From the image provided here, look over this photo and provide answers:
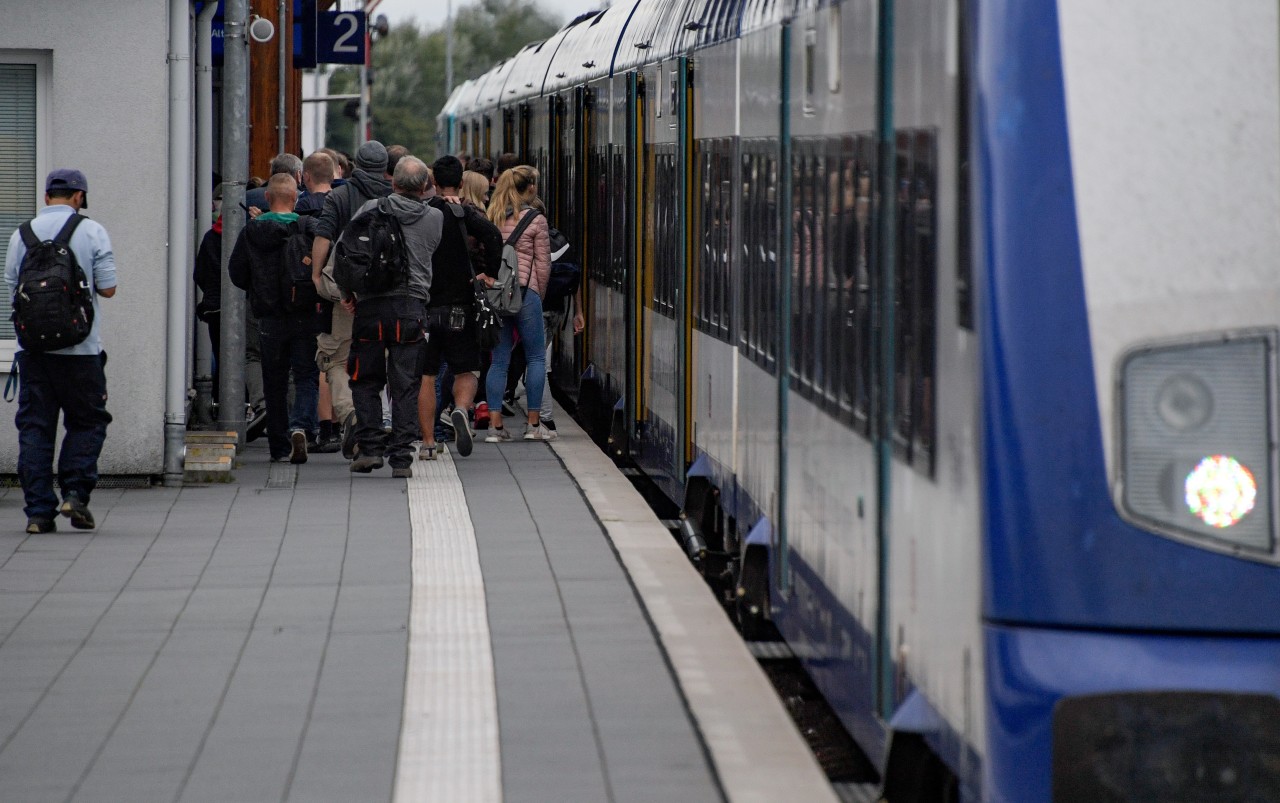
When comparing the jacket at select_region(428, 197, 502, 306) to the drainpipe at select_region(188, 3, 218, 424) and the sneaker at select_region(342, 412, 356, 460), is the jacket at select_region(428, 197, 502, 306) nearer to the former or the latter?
the sneaker at select_region(342, 412, 356, 460)

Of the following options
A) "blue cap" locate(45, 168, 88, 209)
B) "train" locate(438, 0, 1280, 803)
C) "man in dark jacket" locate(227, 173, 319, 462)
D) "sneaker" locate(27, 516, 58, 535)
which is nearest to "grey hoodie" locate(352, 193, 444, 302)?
"man in dark jacket" locate(227, 173, 319, 462)

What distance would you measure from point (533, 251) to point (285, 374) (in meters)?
1.83

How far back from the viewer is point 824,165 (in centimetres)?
610

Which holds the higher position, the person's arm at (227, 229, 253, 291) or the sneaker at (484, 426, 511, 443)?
the person's arm at (227, 229, 253, 291)

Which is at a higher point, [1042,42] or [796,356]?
[1042,42]

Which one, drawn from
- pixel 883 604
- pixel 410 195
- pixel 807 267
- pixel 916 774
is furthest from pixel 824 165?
pixel 410 195

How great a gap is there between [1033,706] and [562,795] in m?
1.62

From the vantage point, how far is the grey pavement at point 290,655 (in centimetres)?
562

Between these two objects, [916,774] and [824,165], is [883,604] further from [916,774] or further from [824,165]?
[824,165]

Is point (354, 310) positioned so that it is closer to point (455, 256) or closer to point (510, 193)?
point (455, 256)

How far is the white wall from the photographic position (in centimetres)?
1134

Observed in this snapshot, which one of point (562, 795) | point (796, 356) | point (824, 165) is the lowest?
point (562, 795)

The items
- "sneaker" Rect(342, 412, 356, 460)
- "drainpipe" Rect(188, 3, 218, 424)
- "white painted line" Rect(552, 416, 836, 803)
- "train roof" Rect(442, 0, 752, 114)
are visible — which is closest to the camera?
"white painted line" Rect(552, 416, 836, 803)

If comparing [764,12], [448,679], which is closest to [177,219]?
[764,12]
